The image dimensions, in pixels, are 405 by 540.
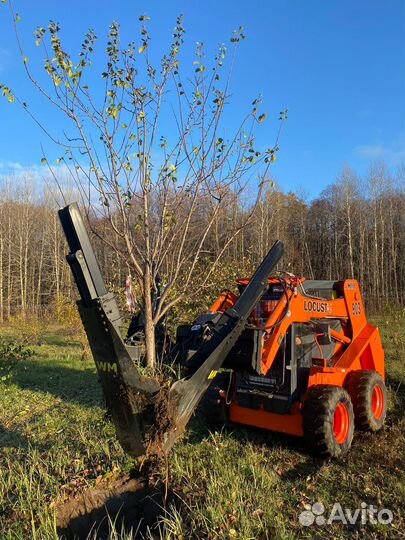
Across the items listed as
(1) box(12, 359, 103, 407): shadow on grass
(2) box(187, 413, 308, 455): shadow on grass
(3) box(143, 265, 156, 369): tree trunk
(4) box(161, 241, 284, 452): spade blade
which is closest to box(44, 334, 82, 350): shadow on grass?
(1) box(12, 359, 103, 407): shadow on grass

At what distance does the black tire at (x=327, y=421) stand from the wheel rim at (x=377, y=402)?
3.49 feet

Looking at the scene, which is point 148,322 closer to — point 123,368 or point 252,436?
point 123,368

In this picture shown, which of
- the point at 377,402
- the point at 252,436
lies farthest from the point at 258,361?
the point at 377,402

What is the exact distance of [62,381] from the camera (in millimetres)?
10445

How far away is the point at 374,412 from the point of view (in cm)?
682

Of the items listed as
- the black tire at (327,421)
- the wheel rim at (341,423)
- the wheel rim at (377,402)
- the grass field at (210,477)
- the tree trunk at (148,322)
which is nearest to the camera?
the grass field at (210,477)

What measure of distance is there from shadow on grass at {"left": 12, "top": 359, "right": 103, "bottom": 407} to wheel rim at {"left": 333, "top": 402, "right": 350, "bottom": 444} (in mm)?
4073

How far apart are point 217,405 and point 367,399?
2.01m

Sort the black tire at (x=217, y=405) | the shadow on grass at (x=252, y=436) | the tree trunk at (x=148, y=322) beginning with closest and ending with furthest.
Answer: the tree trunk at (x=148, y=322)
the shadow on grass at (x=252, y=436)
the black tire at (x=217, y=405)

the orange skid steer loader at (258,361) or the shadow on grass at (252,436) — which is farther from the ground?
the orange skid steer loader at (258,361)

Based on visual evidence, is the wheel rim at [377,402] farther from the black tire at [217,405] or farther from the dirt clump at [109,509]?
the dirt clump at [109,509]

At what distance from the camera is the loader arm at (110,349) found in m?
3.31

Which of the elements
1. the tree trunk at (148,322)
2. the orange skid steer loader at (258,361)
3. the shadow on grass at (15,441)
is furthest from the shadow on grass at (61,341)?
the tree trunk at (148,322)

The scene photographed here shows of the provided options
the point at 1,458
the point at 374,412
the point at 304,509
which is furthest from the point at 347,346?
the point at 1,458
